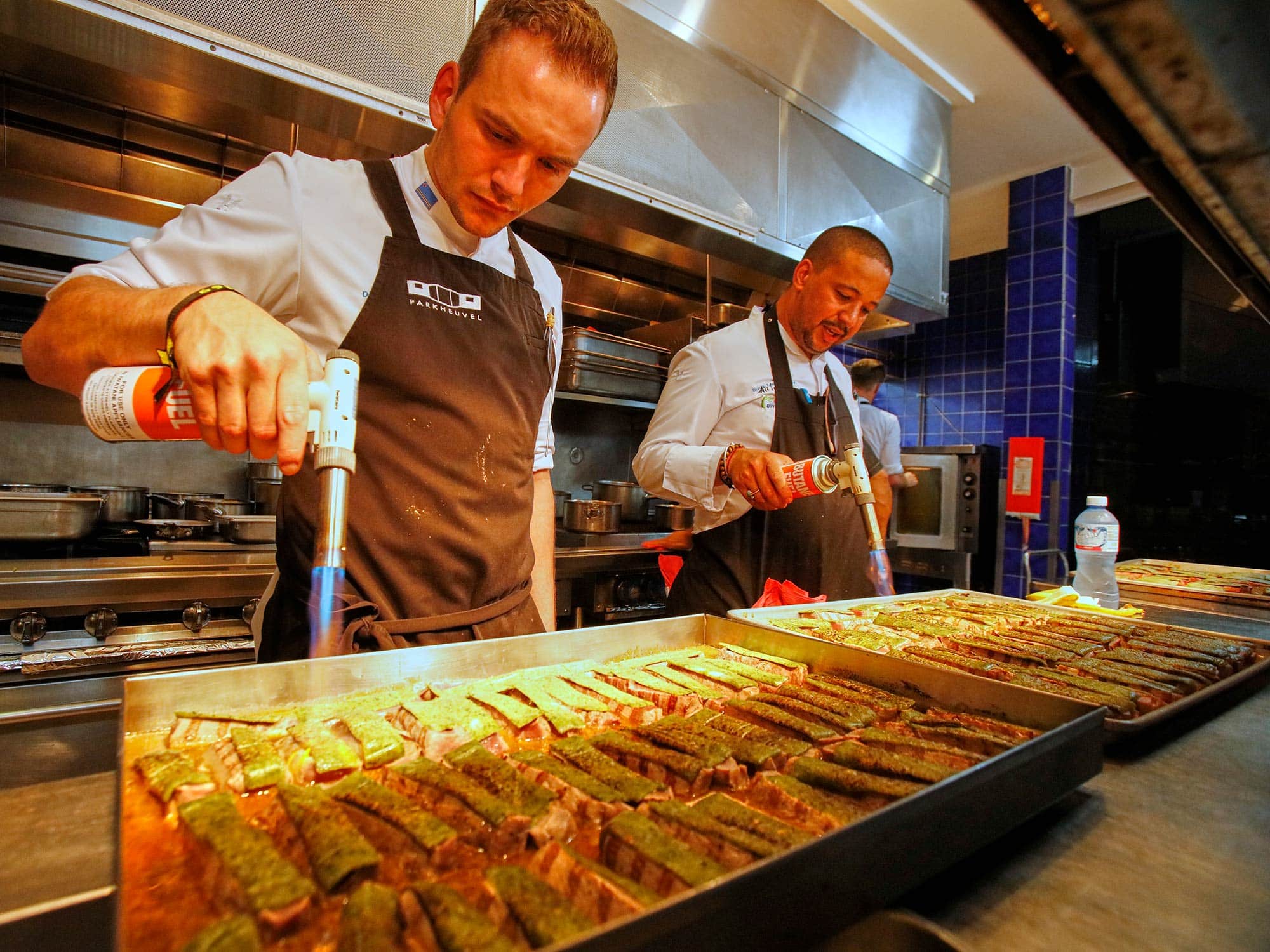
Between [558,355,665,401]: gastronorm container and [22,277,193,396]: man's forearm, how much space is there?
8.78 feet

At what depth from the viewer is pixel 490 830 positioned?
806 millimetres

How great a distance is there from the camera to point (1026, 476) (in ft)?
19.4

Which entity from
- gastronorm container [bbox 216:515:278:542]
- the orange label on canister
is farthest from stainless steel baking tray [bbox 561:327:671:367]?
the orange label on canister

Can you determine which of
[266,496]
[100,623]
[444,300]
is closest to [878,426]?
[266,496]

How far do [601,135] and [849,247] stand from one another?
133 cm

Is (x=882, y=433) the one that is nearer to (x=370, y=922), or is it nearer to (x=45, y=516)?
(x=45, y=516)

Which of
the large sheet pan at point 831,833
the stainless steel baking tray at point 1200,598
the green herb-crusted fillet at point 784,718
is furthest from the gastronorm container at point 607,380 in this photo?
the green herb-crusted fillet at point 784,718

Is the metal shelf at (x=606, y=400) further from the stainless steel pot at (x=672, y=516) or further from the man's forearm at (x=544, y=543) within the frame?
the man's forearm at (x=544, y=543)

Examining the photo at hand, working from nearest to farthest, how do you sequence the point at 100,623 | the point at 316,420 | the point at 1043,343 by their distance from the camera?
the point at 316,420
the point at 100,623
the point at 1043,343

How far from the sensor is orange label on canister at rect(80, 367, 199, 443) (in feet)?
3.36

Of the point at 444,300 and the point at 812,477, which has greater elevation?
the point at 444,300

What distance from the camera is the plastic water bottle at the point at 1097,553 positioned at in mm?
2537

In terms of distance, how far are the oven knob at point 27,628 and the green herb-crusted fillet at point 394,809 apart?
1971 millimetres

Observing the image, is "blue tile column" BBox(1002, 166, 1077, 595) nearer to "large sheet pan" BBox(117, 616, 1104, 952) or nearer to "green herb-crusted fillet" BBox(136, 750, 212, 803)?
"large sheet pan" BBox(117, 616, 1104, 952)
